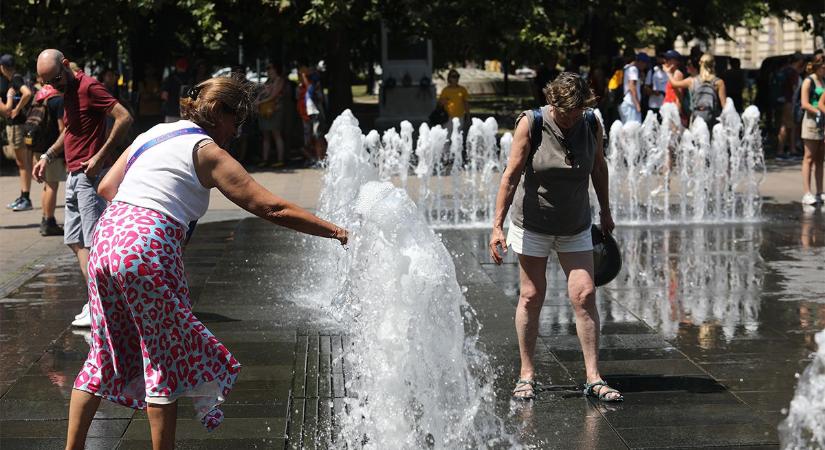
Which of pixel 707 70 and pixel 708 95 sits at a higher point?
pixel 707 70

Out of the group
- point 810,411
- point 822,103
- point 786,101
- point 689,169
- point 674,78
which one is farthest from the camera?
point 786,101

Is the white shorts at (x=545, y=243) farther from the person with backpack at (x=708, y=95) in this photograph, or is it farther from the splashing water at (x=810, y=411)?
the person with backpack at (x=708, y=95)

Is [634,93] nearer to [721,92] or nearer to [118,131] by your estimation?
[721,92]

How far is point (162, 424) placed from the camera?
430 cm

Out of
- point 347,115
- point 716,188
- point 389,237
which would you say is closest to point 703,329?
point 389,237

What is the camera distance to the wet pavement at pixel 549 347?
5.40 metres

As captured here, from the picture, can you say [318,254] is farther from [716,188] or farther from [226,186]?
[226,186]

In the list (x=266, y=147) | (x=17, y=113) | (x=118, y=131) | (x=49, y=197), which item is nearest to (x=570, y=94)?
(x=118, y=131)

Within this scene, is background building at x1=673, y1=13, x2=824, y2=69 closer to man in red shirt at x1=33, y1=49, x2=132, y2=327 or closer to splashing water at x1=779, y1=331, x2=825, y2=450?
man in red shirt at x1=33, y1=49, x2=132, y2=327

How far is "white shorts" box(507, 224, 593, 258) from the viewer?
5953 millimetres

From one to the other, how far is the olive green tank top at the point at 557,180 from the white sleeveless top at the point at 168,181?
2029mm

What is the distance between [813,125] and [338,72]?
13110 millimetres

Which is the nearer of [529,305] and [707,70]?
[529,305]

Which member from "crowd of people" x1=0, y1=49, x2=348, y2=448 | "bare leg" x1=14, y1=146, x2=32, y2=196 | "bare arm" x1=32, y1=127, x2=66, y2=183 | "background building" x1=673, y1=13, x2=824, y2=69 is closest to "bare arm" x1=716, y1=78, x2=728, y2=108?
"bare leg" x1=14, y1=146, x2=32, y2=196
